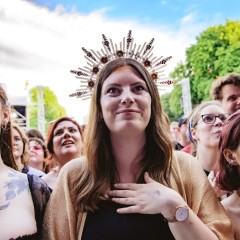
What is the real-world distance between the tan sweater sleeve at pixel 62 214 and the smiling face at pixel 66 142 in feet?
5.94

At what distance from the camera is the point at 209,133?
2.85 meters

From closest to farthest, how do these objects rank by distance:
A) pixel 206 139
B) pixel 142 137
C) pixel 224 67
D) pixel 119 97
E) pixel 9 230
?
pixel 9 230 < pixel 119 97 < pixel 142 137 < pixel 206 139 < pixel 224 67

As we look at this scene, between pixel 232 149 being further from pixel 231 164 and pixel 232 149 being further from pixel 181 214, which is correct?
pixel 181 214

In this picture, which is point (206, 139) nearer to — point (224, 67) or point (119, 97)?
point (119, 97)

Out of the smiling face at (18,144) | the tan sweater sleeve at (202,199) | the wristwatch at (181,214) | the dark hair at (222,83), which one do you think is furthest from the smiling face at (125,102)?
the smiling face at (18,144)

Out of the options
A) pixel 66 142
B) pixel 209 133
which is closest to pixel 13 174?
pixel 209 133

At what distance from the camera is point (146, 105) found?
6.63 feet

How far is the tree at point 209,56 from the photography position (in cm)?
2336

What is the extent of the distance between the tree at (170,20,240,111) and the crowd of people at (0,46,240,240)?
21.1 m

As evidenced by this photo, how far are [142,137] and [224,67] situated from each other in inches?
842

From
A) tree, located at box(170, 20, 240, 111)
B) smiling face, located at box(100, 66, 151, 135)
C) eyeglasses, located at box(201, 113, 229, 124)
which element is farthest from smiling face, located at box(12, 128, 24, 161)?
tree, located at box(170, 20, 240, 111)

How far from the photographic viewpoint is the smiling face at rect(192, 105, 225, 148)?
9.26ft

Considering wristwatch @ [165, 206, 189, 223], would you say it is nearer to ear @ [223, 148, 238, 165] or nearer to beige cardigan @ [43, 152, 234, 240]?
beige cardigan @ [43, 152, 234, 240]

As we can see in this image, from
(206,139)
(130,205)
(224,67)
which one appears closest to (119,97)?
(130,205)
